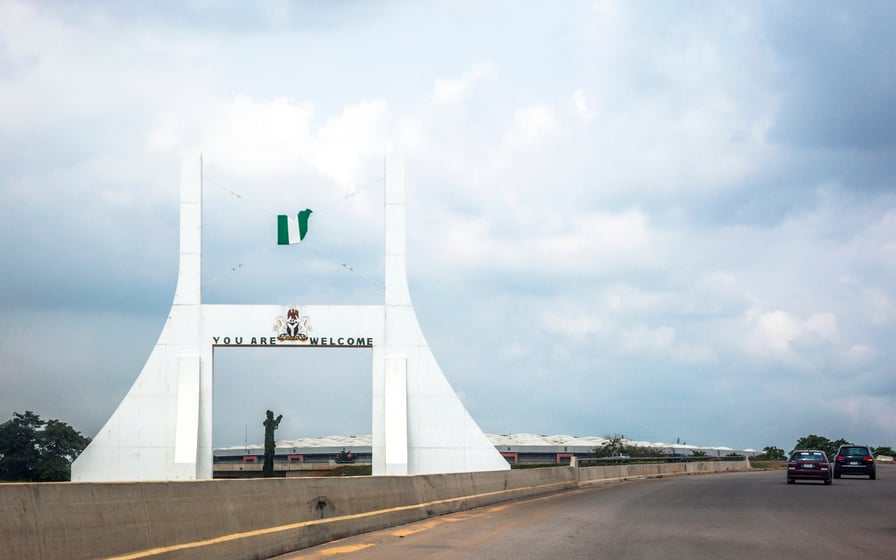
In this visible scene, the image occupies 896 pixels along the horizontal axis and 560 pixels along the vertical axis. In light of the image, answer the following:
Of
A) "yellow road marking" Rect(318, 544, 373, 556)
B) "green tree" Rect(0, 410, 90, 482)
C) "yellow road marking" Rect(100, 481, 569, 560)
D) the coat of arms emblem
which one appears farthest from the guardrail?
"yellow road marking" Rect(318, 544, 373, 556)

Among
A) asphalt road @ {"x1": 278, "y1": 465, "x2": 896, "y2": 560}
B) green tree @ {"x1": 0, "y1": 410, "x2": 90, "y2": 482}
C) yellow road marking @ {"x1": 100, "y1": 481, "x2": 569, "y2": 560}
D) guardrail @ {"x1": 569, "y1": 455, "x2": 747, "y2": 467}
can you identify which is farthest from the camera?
guardrail @ {"x1": 569, "y1": 455, "x2": 747, "y2": 467}

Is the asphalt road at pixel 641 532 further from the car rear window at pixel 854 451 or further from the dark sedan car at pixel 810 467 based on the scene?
the car rear window at pixel 854 451

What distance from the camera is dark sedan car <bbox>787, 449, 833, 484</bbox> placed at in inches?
1583

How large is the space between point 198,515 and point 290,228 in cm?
3348

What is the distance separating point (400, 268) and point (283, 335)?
19.8 ft

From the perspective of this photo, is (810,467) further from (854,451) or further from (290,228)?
(290,228)

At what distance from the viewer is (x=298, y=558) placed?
1268 cm

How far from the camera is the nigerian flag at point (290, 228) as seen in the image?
43.7 metres

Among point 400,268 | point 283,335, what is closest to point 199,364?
point 283,335

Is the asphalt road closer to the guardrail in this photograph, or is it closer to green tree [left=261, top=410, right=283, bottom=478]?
green tree [left=261, top=410, right=283, bottom=478]

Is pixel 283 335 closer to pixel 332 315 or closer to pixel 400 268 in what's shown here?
pixel 332 315

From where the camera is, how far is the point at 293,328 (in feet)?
143

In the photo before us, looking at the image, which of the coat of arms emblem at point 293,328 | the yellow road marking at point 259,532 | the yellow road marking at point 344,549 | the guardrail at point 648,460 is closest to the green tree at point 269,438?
the coat of arms emblem at point 293,328

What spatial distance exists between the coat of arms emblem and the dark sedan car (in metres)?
21.4
